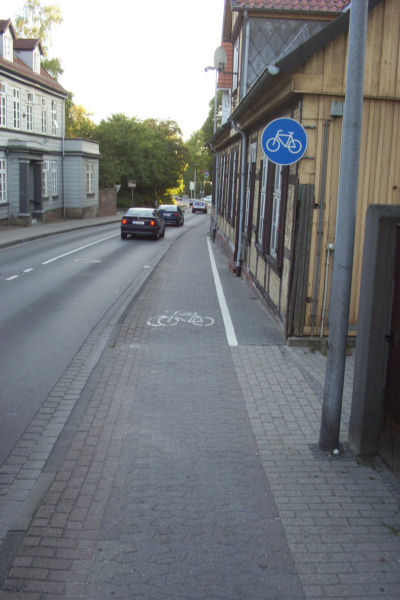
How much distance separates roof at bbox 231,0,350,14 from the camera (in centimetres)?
1608

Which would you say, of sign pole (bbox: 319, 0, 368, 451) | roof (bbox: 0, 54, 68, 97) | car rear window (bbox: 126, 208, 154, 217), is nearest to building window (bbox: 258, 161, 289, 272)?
sign pole (bbox: 319, 0, 368, 451)

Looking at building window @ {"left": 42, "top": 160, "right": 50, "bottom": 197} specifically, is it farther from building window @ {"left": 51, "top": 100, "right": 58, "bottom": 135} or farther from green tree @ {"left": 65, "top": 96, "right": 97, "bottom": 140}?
green tree @ {"left": 65, "top": 96, "right": 97, "bottom": 140}

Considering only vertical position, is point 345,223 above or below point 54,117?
below

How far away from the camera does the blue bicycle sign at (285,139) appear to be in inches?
297

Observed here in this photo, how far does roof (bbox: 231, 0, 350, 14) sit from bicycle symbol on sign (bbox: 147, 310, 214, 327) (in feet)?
30.9

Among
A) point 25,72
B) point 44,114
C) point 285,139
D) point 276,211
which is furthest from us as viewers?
point 44,114

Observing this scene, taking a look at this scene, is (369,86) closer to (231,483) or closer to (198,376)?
(198,376)

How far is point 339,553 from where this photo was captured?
4.02 metres

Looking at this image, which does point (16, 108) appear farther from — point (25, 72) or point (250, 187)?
point (250, 187)

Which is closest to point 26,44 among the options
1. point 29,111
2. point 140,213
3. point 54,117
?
point 29,111

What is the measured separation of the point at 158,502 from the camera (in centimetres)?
462

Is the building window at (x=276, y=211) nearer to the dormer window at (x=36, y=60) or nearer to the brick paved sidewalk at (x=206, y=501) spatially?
the brick paved sidewalk at (x=206, y=501)

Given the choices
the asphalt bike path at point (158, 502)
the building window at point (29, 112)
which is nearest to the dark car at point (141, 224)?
the building window at point (29, 112)

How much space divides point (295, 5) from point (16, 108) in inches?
895
